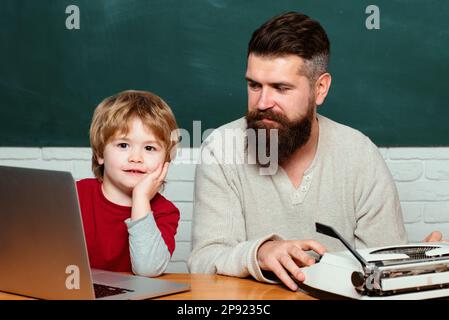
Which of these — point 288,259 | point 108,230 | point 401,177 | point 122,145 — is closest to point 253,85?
point 122,145

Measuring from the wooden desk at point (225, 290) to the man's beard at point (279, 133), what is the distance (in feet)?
1.78

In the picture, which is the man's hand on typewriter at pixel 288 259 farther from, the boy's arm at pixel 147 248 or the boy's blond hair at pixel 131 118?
the boy's blond hair at pixel 131 118

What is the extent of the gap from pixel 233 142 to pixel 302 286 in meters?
0.72

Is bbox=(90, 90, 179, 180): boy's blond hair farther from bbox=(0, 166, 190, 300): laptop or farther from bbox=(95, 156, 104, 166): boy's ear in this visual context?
bbox=(0, 166, 190, 300): laptop

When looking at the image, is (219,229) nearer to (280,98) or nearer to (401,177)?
(280,98)

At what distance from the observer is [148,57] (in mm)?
2781

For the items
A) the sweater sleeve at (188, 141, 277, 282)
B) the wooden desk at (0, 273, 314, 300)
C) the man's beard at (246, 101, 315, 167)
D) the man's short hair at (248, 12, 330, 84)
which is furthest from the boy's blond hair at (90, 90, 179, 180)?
the wooden desk at (0, 273, 314, 300)

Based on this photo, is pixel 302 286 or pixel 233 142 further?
pixel 233 142

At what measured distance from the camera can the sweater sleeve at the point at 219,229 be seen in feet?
5.21

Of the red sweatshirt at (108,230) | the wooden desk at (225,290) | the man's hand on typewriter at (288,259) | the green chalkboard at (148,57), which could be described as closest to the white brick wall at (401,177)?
the green chalkboard at (148,57)

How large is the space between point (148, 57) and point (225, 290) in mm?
1505
